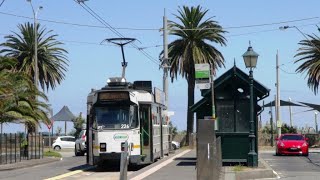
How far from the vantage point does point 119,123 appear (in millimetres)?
22266

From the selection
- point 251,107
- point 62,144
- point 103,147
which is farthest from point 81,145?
point 251,107

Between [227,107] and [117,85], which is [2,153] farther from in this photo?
[227,107]

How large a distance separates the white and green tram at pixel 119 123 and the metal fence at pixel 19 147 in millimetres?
10812

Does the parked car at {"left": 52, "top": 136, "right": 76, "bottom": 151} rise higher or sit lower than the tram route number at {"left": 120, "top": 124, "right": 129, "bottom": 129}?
lower

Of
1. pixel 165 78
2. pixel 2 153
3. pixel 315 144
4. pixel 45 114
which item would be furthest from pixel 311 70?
pixel 2 153

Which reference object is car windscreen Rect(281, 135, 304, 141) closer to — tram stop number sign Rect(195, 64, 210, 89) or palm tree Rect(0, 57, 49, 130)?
palm tree Rect(0, 57, 49, 130)

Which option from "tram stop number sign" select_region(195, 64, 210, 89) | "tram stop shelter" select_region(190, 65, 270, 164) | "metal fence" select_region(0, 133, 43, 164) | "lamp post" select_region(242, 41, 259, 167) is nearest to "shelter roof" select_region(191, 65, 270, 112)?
"tram stop shelter" select_region(190, 65, 270, 164)

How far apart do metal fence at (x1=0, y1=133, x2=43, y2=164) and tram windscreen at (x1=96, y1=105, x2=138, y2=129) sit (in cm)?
1114

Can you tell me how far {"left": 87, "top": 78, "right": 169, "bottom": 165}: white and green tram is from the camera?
22047 millimetres

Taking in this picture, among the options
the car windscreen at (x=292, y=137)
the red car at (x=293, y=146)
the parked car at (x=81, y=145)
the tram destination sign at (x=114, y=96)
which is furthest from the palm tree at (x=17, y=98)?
the car windscreen at (x=292, y=137)

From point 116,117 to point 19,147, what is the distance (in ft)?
49.9

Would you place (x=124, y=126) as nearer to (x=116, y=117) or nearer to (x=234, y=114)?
(x=116, y=117)

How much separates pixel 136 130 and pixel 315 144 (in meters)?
38.7

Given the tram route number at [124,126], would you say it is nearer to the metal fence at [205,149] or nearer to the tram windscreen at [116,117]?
the tram windscreen at [116,117]
